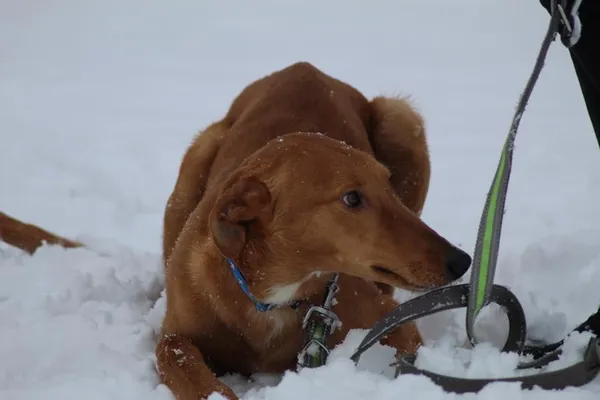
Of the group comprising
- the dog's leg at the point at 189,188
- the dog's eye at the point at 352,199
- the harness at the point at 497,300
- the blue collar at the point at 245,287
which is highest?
the dog's leg at the point at 189,188

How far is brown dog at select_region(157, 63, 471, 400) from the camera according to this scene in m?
2.69

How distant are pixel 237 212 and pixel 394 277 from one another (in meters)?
0.62

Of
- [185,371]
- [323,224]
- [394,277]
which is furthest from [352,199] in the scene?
[185,371]

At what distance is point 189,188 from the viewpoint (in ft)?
13.6

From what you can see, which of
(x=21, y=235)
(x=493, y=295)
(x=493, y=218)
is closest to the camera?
(x=493, y=218)

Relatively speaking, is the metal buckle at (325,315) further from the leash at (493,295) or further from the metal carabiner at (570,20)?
the metal carabiner at (570,20)

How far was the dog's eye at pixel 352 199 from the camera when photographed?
2750 mm

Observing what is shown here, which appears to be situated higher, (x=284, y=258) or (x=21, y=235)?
(x=21, y=235)

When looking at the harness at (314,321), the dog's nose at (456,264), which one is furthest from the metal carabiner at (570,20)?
the harness at (314,321)

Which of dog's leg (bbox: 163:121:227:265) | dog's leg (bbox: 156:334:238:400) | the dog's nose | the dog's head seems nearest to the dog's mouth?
the dog's head

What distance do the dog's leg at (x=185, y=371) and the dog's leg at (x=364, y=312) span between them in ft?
1.80

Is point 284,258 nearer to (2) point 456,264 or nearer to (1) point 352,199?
(1) point 352,199

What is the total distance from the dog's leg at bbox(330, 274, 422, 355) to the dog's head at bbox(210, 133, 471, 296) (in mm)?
316

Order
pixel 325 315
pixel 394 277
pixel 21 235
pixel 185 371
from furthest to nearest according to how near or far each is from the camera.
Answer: pixel 21 235 → pixel 325 315 → pixel 185 371 → pixel 394 277
